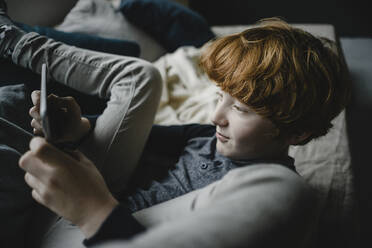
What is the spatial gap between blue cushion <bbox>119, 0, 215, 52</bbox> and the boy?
0.61m

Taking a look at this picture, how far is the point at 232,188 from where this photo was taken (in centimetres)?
42

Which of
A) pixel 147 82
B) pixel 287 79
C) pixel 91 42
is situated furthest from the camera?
pixel 91 42

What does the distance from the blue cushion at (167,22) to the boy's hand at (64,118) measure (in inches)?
30.9

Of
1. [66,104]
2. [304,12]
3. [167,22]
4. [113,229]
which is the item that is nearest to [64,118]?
[66,104]

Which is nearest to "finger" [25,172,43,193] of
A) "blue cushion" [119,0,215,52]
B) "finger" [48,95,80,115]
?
"finger" [48,95,80,115]

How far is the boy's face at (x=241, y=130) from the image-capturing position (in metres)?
0.69

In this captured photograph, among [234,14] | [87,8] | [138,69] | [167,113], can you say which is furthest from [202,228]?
[234,14]

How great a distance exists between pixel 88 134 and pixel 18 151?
164 mm

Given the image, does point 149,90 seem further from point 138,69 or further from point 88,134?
point 88,134

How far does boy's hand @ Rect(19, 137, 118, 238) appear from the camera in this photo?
1.52 ft

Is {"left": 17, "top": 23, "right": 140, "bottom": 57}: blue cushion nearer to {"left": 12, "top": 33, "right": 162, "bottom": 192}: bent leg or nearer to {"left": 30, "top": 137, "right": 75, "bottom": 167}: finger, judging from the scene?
{"left": 12, "top": 33, "right": 162, "bottom": 192}: bent leg

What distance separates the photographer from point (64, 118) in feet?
2.30

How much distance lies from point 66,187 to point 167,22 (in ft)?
3.70

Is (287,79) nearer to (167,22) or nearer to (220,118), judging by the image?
(220,118)
